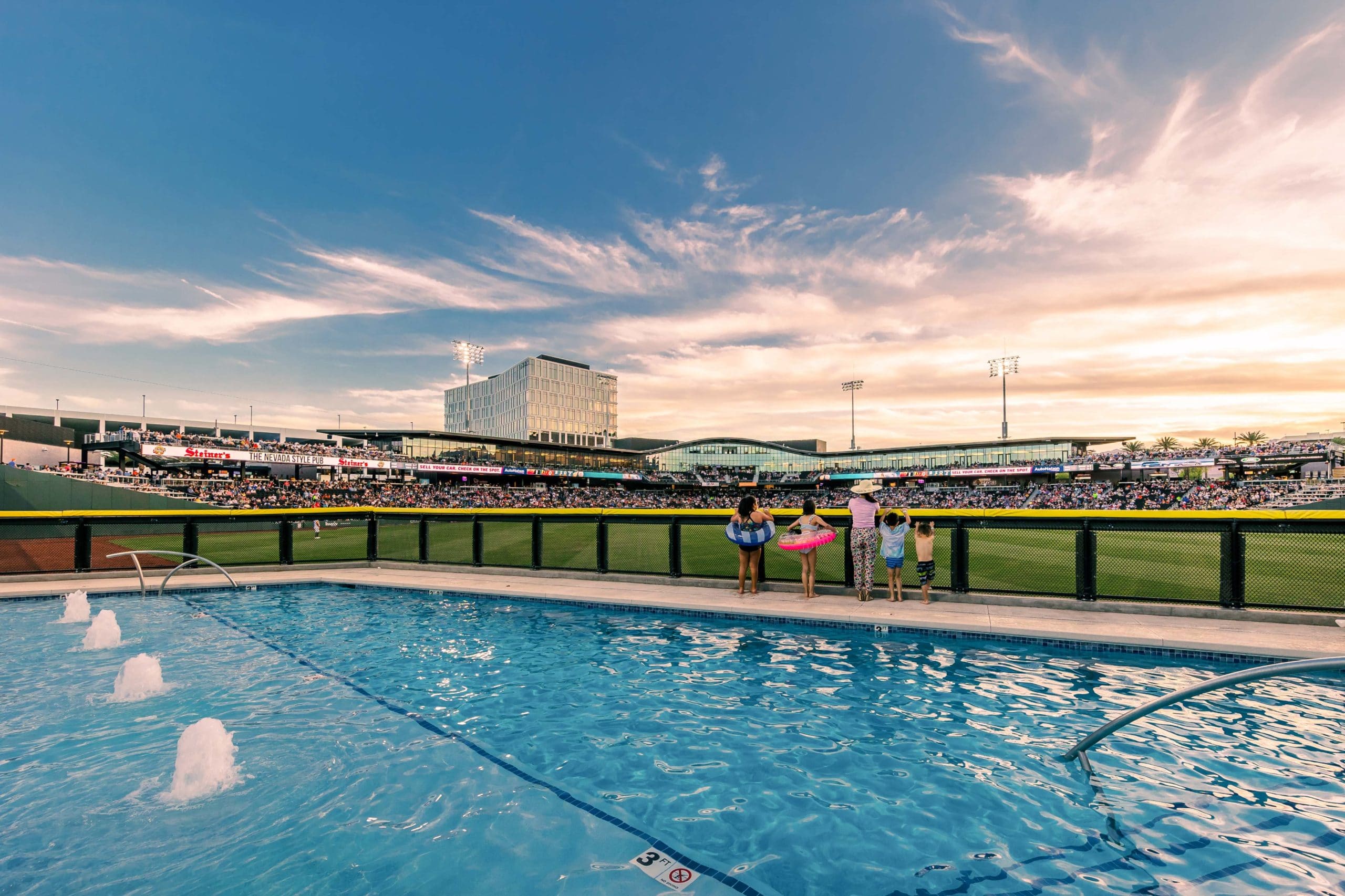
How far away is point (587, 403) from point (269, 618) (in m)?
122

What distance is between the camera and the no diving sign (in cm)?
330

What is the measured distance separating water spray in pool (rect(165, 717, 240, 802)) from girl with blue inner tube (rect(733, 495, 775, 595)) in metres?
7.43

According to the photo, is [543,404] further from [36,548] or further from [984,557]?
[984,557]

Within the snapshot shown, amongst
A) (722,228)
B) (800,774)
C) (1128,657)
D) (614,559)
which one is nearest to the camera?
(800,774)

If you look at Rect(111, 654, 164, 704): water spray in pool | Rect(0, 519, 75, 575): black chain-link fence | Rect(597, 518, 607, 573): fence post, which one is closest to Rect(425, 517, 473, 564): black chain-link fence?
Rect(597, 518, 607, 573): fence post

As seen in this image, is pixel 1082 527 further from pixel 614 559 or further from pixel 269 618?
pixel 269 618

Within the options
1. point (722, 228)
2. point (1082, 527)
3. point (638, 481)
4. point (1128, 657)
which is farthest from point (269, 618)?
point (638, 481)

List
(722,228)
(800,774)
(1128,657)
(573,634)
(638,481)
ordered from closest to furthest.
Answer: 1. (800,774)
2. (1128,657)
3. (573,634)
4. (722,228)
5. (638,481)

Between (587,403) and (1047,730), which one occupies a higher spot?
(587,403)

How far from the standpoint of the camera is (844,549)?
10859 millimetres

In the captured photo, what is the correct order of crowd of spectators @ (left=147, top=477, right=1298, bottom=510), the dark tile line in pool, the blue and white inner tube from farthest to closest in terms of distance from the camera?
crowd of spectators @ (left=147, top=477, right=1298, bottom=510) < the blue and white inner tube < the dark tile line in pool

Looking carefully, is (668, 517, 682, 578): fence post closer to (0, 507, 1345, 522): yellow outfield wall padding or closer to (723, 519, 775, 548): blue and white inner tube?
(0, 507, 1345, 522): yellow outfield wall padding

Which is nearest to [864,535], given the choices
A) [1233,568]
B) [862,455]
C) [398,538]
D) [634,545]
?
[634,545]

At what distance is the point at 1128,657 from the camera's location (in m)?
7.47
